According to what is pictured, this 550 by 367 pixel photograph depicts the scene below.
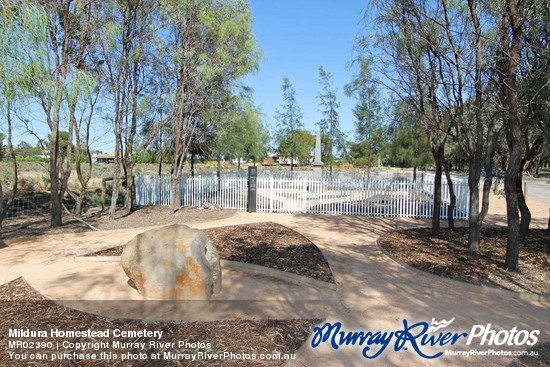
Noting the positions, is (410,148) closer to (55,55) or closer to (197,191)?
(197,191)

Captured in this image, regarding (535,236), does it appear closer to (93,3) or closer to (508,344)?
(508,344)

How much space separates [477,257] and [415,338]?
12.6 feet

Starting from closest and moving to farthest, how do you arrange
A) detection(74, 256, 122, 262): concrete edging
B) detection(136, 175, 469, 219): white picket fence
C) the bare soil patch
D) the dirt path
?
the dirt path
detection(74, 256, 122, 262): concrete edging
the bare soil patch
detection(136, 175, 469, 219): white picket fence

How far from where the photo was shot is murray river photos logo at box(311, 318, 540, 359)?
3.43 meters

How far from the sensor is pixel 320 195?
1371 cm

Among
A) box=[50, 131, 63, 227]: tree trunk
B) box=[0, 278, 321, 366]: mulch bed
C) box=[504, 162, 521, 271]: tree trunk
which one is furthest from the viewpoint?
box=[50, 131, 63, 227]: tree trunk

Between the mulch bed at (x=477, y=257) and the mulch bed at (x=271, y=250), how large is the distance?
1919 mm

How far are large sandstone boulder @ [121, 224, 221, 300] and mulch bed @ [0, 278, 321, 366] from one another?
0.67 metres

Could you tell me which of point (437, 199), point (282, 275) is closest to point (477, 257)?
point (437, 199)

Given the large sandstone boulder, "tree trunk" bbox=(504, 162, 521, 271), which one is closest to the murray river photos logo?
the large sandstone boulder

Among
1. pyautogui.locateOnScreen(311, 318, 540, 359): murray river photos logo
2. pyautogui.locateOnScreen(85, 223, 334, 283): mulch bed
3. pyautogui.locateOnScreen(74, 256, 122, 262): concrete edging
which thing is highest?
pyautogui.locateOnScreen(85, 223, 334, 283): mulch bed

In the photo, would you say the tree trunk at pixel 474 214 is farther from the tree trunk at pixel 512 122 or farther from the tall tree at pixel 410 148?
the tall tree at pixel 410 148

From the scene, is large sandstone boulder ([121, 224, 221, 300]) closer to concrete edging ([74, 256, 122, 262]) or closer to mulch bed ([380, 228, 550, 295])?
concrete edging ([74, 256, 122, 262])

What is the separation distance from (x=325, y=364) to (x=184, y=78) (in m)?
10.9
